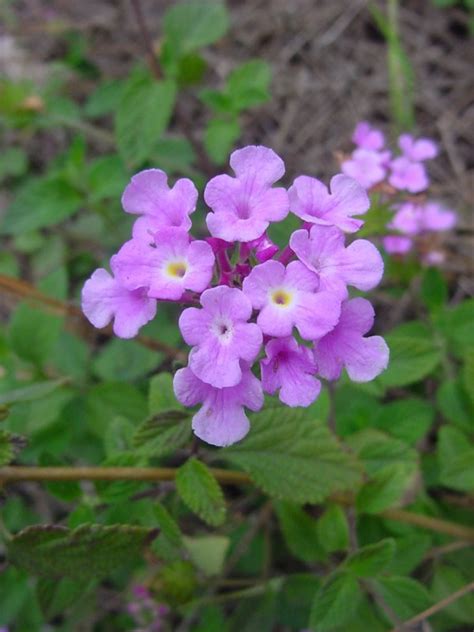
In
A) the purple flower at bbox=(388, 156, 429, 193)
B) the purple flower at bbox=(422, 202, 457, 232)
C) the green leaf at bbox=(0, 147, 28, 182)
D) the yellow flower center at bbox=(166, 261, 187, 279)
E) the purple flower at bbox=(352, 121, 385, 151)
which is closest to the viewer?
the yellow flower center at bbox=(166, 261, 187, 279)

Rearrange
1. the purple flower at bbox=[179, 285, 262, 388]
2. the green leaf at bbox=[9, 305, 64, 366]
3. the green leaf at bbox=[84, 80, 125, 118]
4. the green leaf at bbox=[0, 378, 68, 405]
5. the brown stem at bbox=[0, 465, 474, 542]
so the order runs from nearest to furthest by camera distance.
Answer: the purple flower at bbox=[179, 285, 262, 388] < the brown stem at bbox=[0, 465, 474, 542] < the green leaf at bbox=[0, 378, 68, 405] < the green leaf at bbox=[9, 305, 64, 366] < the green leaf at bbox=[84, 80, 125, 118]

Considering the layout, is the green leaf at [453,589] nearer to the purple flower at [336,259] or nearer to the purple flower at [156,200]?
the purple flower at [336,259]

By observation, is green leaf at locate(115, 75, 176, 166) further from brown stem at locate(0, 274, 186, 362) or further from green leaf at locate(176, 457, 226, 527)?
green leaf at locate(176, 457, 226, 527)

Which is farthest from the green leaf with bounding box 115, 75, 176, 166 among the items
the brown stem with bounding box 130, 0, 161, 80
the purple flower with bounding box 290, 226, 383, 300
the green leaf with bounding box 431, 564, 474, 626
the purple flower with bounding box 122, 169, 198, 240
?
the green leaf with bounding box 431, 564, 474, 626

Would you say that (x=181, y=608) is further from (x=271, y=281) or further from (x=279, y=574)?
(x=271, y=281)

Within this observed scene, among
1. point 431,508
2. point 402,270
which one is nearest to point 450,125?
point 402,270
